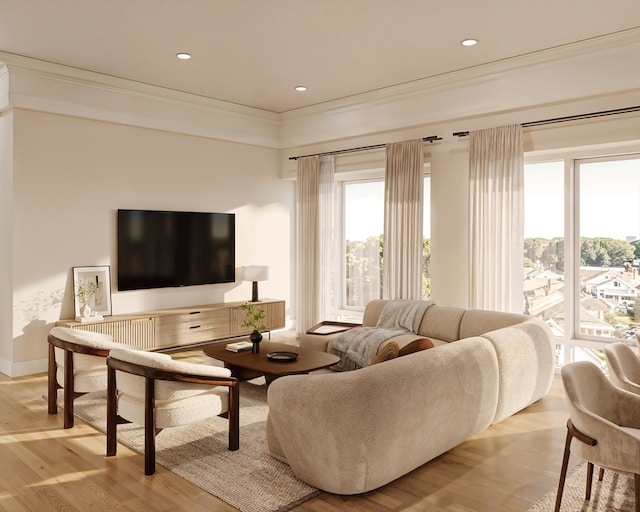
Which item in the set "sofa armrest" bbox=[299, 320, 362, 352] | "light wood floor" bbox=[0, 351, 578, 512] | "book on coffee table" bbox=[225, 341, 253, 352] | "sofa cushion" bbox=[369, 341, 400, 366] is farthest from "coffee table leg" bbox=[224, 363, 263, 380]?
"sofa cushion" bbox=[369, 341, 400, 366]

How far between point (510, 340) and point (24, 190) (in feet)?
15.7

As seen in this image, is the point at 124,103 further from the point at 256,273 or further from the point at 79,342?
the point at 79,342

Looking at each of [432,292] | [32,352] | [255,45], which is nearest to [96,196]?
[32,352]

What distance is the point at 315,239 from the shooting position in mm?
7605

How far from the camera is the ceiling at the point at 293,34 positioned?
4176 mm

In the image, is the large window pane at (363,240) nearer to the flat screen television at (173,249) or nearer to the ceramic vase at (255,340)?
the flat screen television at (173,249)

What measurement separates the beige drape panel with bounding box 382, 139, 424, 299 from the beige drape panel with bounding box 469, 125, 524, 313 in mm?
673

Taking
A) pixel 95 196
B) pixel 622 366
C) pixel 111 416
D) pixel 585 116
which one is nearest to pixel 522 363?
pixel 622 366

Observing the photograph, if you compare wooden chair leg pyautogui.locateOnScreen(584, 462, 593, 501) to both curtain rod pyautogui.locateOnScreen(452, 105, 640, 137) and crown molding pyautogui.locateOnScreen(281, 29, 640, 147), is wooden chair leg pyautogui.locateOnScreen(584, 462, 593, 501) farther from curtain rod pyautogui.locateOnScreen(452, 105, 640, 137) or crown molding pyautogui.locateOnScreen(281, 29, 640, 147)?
crown molding pyautogui.locateOnScreen(281, 29, 640, 147)

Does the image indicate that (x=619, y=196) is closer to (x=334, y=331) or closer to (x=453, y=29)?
(x=453, y=29)

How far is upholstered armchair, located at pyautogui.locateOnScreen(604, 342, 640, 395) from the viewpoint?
3429 millimetres

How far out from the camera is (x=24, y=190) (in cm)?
552

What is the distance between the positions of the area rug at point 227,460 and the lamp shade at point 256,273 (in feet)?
9.26

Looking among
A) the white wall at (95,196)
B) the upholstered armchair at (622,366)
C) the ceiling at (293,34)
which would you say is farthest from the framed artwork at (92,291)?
the upholstered armchair at (622,366)
